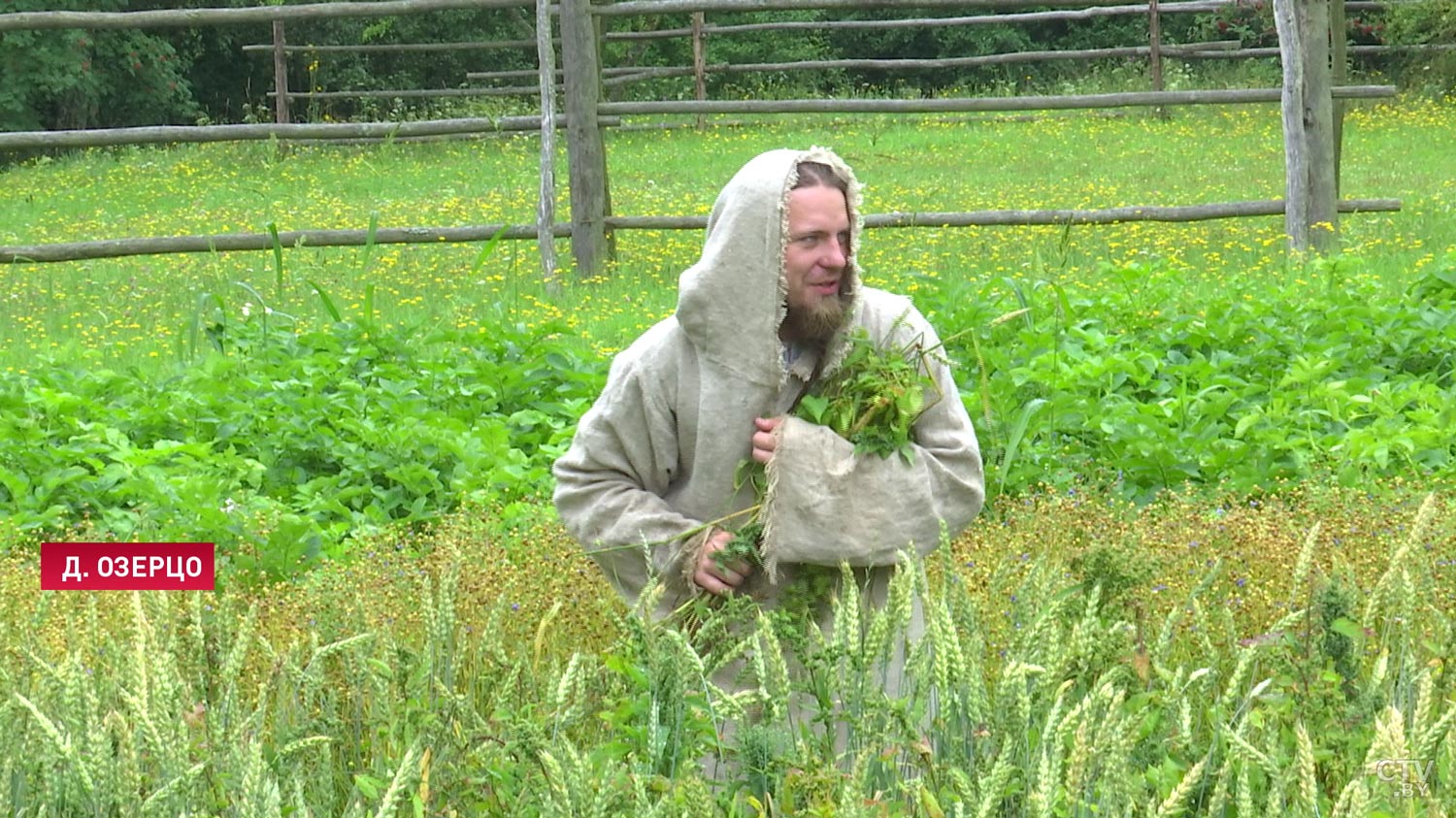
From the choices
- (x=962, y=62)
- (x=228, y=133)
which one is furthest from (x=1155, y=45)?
(x=228, y=133)

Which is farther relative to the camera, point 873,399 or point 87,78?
point 87,78

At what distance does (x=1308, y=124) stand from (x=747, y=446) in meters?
6.04

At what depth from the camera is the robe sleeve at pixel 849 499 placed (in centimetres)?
252

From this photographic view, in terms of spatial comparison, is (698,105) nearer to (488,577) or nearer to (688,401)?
(488,577)

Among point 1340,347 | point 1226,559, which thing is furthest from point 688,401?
point 1340,347

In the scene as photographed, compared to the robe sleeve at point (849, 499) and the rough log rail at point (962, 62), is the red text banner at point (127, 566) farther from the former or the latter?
the rough log rail at point (962, 62)

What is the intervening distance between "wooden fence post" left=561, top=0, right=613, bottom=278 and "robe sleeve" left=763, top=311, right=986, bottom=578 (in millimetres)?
5748

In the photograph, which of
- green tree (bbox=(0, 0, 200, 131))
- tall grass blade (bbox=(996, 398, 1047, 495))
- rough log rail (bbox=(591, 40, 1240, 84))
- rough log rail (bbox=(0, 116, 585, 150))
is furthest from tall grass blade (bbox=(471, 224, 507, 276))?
green tree (bbox=(0, 0, 200, 131))

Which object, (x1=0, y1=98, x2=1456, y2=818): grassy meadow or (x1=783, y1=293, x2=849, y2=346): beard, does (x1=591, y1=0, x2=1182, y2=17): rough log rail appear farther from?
(x1=783, y1=293, x2=849, y2=346): beard

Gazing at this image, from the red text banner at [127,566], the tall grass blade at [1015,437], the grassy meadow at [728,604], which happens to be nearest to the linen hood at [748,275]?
the grassy meadow at [728,604]

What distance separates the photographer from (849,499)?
255 cm

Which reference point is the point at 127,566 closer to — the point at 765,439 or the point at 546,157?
the point at 765,439

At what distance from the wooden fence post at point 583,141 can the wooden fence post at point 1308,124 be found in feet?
10.1

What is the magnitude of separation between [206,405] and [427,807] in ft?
11.4
